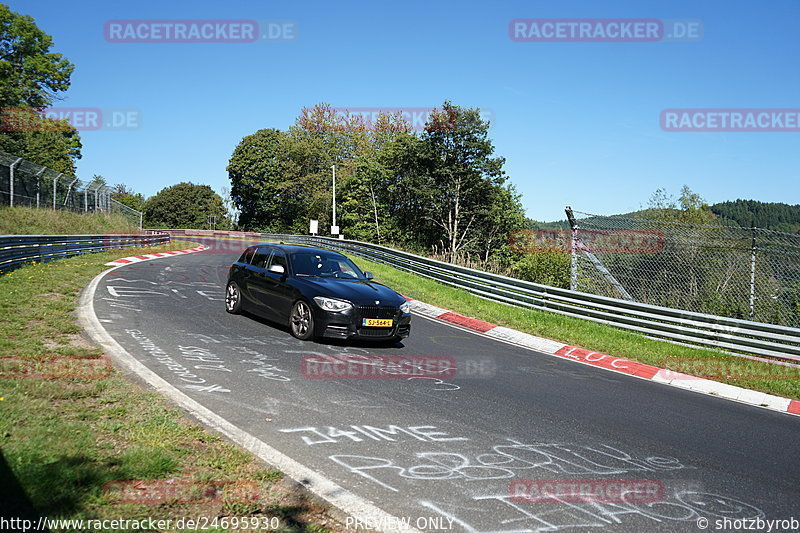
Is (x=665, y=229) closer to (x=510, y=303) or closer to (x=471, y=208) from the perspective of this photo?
(x=510, y=303)

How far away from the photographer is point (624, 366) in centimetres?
974

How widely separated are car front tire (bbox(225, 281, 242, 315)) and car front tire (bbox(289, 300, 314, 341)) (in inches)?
86.3

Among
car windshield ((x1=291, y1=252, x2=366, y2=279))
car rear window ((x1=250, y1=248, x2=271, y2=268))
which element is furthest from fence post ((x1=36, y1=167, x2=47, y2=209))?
car windshield ((x1=291, y1=252, x2=366, y2=279))

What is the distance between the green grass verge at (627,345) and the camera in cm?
920

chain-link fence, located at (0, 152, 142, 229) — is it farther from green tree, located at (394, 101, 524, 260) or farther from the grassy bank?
green tree, located at (394, 101, 524, 260)

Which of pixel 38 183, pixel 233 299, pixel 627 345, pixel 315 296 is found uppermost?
pixel 38 183

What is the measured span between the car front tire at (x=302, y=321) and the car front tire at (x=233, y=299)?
219 centimetres

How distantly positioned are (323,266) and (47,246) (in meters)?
13.2

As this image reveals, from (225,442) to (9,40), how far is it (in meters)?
53.8

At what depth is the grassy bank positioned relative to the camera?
22.2 m

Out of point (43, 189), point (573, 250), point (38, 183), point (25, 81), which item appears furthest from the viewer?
point (25, 81)

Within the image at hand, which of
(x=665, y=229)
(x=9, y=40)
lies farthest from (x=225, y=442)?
(x=9, y=40)

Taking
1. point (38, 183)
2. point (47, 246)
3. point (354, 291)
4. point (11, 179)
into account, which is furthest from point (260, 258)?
point (38, 183)

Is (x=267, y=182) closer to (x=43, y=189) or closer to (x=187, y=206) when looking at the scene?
(x=187, y=206)
